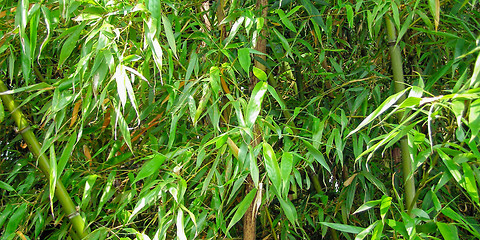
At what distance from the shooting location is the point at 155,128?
1182mm

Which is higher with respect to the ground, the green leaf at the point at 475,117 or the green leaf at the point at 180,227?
the green leaf at the point at 475,117

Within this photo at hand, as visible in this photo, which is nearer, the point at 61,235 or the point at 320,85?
the point at 61,235

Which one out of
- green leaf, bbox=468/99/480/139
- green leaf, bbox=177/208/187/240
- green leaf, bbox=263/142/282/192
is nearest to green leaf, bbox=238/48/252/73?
green leaf, bbox=263/142/282/192

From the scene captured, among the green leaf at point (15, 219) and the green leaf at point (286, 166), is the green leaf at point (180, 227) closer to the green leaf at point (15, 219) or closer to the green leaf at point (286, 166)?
the green leaf at point (286, 166)

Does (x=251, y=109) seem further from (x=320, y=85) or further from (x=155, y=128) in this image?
(x=320, y=85)

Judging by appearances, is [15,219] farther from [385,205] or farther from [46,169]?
[385,205]

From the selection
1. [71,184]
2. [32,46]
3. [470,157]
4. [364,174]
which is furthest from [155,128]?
[470,157]

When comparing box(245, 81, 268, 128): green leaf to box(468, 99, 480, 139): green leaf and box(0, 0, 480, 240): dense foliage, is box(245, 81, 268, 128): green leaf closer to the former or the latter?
box(0, 0, 480, 240): dense foliage

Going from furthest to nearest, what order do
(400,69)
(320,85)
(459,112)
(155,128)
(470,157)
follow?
(320,85), (155,128), (400,69), (470,157), (459,112)

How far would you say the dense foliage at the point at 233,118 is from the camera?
0.80 meters

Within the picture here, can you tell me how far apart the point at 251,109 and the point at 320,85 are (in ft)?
2.59

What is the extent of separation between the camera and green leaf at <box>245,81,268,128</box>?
0.77 metres

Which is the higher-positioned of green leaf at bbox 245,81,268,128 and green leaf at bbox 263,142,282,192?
green leaf at bbox 245,81,268,128

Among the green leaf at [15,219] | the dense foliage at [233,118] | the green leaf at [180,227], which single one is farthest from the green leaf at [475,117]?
the green leaf at [15,219]
